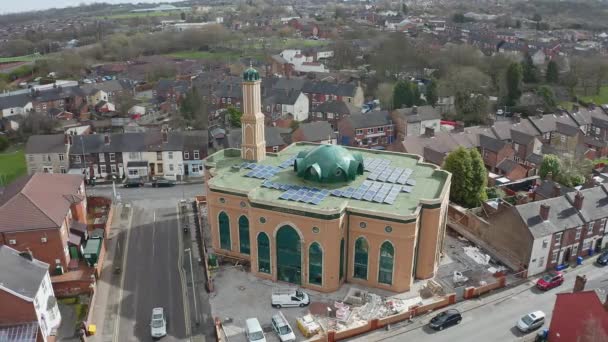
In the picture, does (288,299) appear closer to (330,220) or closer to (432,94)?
(330,220)

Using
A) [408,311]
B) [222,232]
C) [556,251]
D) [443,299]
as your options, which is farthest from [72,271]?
[556,251]

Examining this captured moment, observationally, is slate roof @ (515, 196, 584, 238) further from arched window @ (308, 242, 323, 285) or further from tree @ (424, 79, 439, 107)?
tree @ (424, 79, 439, 107)

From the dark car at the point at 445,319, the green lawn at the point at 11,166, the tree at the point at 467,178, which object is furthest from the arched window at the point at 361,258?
the green lawn at the point at 11,166

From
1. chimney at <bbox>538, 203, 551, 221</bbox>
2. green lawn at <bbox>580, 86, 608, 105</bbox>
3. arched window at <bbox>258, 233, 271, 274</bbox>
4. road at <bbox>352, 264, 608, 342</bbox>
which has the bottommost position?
road at <bbox>352, 264, 608, 342</bbox>

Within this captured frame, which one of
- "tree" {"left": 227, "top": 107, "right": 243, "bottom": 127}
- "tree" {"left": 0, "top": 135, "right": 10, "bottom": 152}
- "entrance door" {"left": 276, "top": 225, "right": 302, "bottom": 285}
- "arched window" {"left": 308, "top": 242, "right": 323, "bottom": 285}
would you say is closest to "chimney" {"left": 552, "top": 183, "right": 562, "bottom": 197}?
"arched window" {"left": 308, "top": 242, "right": 323, "bottom": 285}

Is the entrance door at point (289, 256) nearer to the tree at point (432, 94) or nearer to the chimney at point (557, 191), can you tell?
the chimney at point (557, 191)

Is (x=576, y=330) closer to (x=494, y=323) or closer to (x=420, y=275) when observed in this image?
(x=494, y=323)
